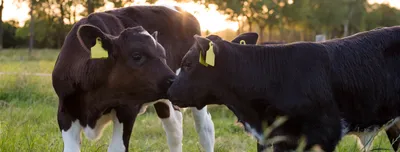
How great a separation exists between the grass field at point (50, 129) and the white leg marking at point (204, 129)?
17cm

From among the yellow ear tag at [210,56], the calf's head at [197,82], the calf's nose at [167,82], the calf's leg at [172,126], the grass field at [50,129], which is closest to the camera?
the yellow ear tag at [210,56]

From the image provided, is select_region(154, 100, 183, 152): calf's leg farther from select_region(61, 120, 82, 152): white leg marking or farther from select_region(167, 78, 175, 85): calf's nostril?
select_region(167, 78, 175, 85): calf's nostril

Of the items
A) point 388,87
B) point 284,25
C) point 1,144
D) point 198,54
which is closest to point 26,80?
point 1,144

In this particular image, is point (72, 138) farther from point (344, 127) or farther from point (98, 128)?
point (344, 127)

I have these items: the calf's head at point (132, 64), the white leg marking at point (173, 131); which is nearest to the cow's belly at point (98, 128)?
the calf's head at point (132, 64)

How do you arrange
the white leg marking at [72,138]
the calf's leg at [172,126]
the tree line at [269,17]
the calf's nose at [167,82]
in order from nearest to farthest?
the calf's nose at [167,82]
the white leg marking at [72,138]
the calf's leg at [172,126]
the tree line at [269,17]

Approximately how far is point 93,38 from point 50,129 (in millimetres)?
3178

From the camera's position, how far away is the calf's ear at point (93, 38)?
442cm

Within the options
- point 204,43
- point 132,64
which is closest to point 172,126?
point 132,64

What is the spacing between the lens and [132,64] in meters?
4.41

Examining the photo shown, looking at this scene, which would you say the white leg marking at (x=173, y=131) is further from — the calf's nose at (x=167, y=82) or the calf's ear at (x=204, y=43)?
the calf's ear at (x=204, y=43)

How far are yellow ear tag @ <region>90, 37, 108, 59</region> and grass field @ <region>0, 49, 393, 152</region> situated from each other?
878 mm

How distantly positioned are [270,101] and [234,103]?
0.33m

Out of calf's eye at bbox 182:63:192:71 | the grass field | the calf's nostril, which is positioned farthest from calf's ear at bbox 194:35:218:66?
the grass field
